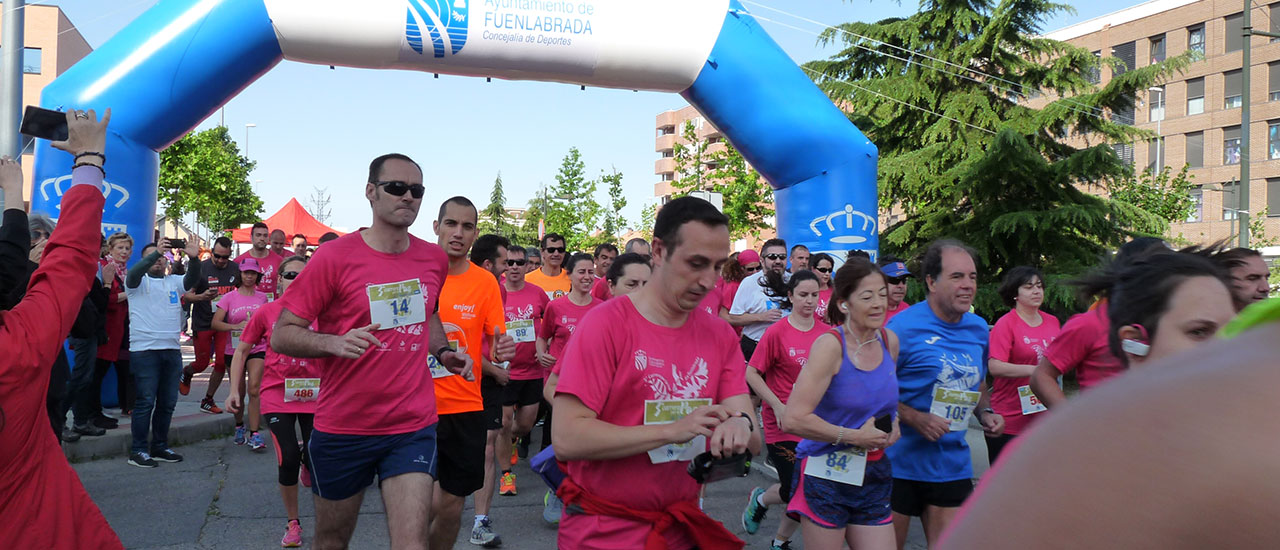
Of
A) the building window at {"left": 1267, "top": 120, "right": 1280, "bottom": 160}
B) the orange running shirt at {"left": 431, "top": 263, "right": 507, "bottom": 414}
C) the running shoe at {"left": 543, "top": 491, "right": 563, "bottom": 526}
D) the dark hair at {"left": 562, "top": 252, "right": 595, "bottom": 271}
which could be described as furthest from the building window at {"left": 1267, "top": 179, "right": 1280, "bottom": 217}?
the orange running shirt at {"left": 431, "top": 263, "right": 507, "bottom": 414}

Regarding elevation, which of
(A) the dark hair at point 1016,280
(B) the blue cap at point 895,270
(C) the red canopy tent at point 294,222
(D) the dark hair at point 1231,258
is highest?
(C) the red canopy tent at point 294,222

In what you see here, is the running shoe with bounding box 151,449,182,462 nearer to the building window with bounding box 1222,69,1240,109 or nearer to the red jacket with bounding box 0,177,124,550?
the red jacket with bounding box 0,177,124,550

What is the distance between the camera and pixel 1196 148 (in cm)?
4831

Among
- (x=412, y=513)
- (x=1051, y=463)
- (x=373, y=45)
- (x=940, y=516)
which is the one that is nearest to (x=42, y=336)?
(x=412, y=513)

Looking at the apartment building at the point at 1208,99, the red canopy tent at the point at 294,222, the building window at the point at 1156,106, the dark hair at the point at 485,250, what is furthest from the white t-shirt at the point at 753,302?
the building window at the point at 1156,106

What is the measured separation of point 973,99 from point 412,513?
49.3ft

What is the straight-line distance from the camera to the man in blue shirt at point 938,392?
4.75 meters

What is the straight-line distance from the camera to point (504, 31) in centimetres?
1094

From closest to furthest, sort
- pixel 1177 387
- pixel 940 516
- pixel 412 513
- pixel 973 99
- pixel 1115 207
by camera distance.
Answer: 1. pixel 1177 387
2. pixel 412 513
3. pixel 940 516
4. pixel 1115 207
5. pixel 973 99

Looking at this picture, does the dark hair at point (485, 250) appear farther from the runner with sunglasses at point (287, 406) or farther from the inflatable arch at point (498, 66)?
the inflatable arch at point (498, 66)

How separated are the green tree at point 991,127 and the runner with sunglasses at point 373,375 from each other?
1202cm

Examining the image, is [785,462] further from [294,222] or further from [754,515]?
[294,222]

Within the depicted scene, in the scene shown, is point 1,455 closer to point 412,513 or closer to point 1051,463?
point 412,513

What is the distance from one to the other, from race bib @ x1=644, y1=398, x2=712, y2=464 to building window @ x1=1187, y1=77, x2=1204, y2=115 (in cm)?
5291
